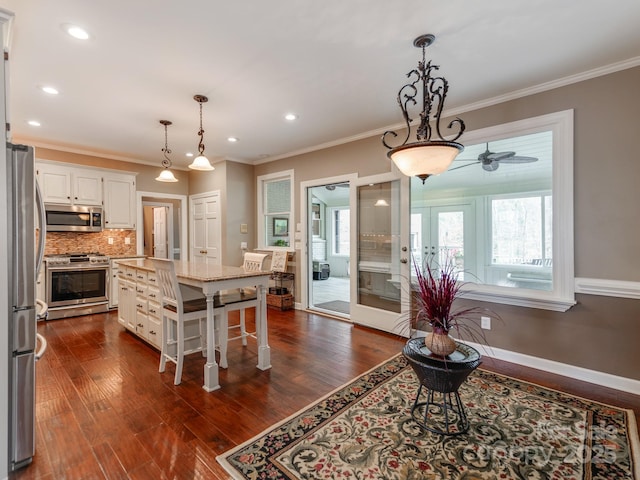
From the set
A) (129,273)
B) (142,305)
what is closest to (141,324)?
(142,305)

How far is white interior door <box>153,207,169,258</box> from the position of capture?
726 centimetres

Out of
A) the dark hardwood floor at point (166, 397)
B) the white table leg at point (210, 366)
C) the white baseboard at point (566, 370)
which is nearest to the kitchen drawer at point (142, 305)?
the dark hardwood floor at point (166, 397)

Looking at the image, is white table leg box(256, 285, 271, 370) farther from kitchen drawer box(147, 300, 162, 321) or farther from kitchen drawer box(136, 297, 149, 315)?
kitchen drawer box(136, 297, 149, 315)

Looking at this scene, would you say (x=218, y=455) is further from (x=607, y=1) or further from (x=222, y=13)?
(x=607, y=1)

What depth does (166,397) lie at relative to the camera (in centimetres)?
245

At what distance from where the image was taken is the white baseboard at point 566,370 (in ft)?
8.39

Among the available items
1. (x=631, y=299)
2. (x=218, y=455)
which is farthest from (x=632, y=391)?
(x=218, y=455)

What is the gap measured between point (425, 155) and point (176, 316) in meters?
2.39

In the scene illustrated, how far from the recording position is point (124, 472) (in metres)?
1.67

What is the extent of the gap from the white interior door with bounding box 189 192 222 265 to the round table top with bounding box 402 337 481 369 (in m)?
4.48

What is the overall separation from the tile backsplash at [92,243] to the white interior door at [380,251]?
4.17 m

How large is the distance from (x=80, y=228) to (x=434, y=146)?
5.42 m

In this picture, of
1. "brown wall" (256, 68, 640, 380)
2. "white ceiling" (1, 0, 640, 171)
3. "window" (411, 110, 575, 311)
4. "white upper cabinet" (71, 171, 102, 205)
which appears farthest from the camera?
"white upper cabinet" (71, 171, 102, 205)

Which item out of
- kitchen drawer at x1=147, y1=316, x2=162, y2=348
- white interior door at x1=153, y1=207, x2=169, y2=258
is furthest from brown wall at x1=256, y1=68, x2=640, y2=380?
white interior door at x1=153, y1=207, x2=169, y2=258
